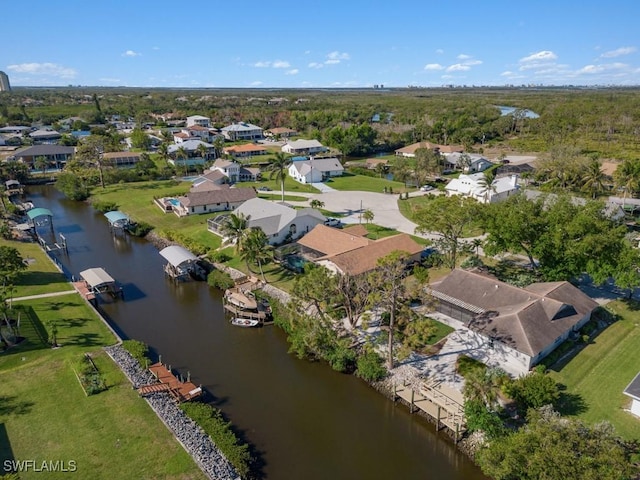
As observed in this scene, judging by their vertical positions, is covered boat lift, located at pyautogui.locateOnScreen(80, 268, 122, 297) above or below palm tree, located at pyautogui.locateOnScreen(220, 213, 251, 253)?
below

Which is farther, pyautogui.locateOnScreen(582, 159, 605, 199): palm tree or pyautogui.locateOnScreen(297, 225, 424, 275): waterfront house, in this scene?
pyautogui.locateOnScreen(582, 159, 605, 199): palm tree

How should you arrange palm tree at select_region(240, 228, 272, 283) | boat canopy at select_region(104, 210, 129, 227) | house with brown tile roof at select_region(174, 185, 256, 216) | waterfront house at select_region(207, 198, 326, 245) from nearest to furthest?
palm tree at select_region(240, 228, 272, 283), waterfront house at select_region(207, 198, 326, 245), boat canopy at select_region(104, 210, 129, 227), house with brown tile roof at select_region(174, 185, 256, 216)

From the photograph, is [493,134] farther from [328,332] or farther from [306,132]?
[328,332]

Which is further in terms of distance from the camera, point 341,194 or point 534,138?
point 534,138

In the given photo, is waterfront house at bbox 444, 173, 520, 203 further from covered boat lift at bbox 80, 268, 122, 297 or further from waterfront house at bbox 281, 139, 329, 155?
covered boat lift at bbox 80, 268, 122, 297

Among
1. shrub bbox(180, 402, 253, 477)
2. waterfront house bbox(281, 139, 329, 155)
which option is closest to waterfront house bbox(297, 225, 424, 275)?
shrub bbox(180, 402, 253, 477)

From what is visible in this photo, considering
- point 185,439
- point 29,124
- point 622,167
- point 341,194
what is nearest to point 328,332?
point 185,439

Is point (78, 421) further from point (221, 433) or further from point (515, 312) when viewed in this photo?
point (515, 312)
